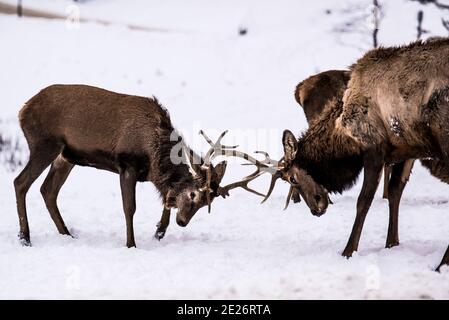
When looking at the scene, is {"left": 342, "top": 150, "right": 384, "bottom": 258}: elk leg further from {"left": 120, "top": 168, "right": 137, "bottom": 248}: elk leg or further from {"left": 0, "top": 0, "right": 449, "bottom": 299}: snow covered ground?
{"left": 120, "top": 168, "right": 137, "bottom": 248}: elk leg

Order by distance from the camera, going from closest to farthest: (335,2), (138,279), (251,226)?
(138,279) → (251,226) → (335,2)

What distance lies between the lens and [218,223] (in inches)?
321

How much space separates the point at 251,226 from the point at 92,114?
2335 millimetres

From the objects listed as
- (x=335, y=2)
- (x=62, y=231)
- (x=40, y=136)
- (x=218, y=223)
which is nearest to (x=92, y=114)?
(x=40, y=136)

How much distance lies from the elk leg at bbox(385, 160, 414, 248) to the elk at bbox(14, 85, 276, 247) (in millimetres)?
1292

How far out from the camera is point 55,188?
24.7 ft

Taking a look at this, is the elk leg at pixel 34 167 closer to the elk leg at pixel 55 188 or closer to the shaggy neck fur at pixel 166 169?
the elk leg at pixel 55 188

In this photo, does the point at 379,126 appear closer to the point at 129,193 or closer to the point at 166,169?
the point at 166,169

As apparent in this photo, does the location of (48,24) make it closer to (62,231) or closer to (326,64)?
(326,64)

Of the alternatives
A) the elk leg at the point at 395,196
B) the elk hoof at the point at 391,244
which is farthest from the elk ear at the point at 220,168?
the elk hoof at the point at 391,244

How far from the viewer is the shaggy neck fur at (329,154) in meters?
6.32

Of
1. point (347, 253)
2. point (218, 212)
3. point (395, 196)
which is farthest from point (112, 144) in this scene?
point (395, 196)

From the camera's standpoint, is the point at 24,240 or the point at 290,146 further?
the point at 24,240

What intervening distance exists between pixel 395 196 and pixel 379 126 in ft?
3.34
